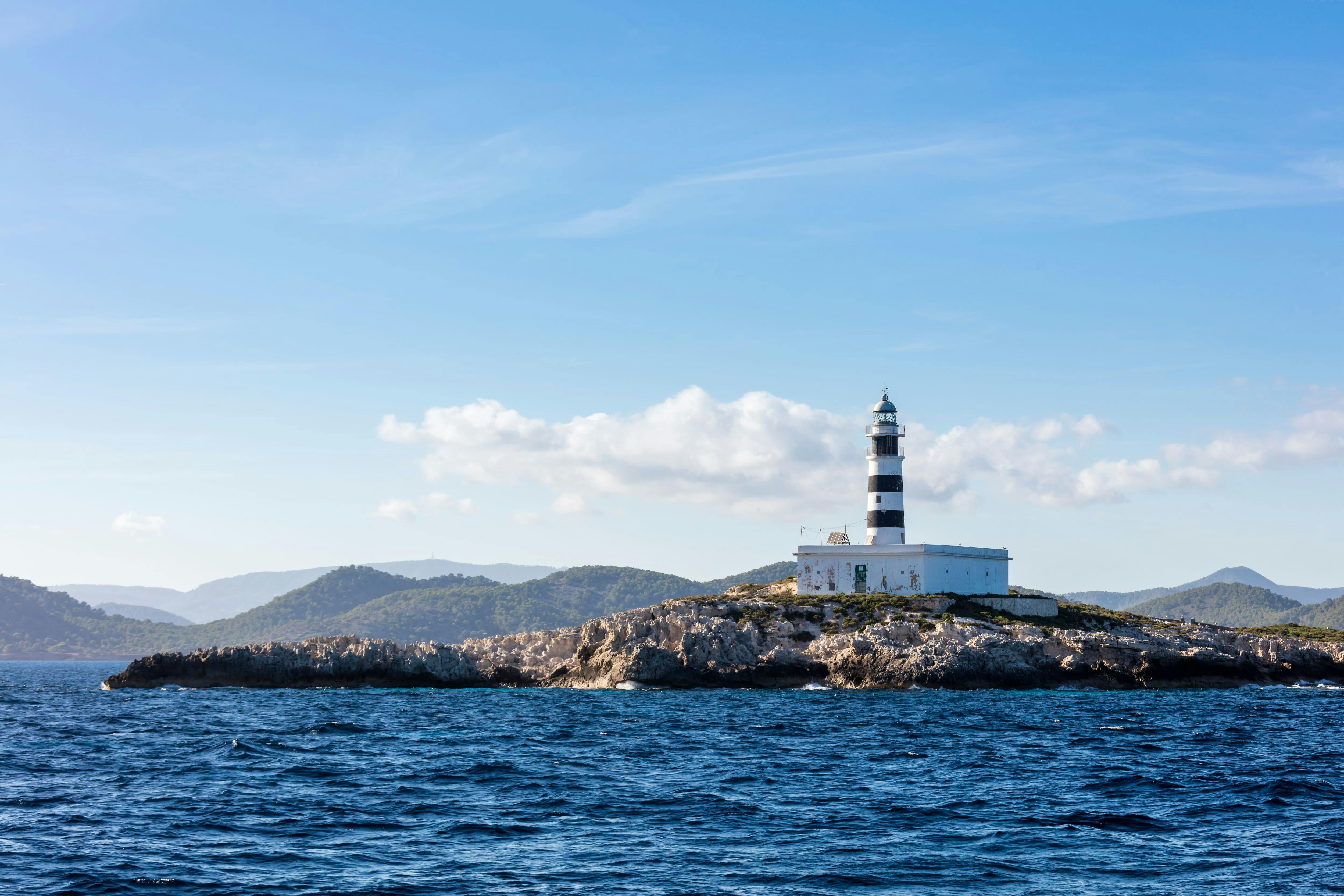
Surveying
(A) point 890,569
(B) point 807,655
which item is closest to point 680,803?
(B) point 807,655

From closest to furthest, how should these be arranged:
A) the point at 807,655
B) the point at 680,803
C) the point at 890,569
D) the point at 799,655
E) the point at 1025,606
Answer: the point at 680,803, the point at 807,655, the point at 799,655, the point at 1025,606, the point at 890,569

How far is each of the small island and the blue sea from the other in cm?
1663

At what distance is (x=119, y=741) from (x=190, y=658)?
3691 cm

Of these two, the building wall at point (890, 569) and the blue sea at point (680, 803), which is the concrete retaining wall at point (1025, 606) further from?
the blue sea at point (680, 803)

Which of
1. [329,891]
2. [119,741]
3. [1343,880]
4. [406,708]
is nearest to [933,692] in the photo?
[406,708]

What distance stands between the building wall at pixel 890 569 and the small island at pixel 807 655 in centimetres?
189

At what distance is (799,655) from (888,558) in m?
16.0

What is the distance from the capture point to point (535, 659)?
76.2 metres

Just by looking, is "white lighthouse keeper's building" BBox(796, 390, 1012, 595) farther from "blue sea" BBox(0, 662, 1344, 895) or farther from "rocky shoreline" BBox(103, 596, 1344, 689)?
"blue sea" BBox(0, 662, 1344, 895)

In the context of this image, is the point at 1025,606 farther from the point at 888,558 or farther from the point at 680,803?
the point at 680,803

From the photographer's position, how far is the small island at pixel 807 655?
69.1 meters

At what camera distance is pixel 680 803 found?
28609 mm

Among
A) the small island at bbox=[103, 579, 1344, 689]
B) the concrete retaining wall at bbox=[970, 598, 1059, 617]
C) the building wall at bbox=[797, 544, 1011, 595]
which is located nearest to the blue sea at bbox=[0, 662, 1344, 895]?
the small island at bbox=[103, 579, 1344, 689]

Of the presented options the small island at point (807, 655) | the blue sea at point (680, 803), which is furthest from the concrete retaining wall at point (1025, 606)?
the blue sea at point (680, 803)
